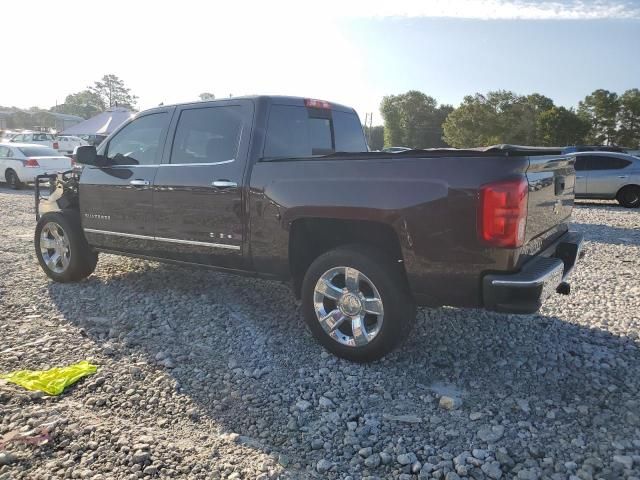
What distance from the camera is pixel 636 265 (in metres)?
6.69

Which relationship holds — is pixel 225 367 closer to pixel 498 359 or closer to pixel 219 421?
pixel 219 421

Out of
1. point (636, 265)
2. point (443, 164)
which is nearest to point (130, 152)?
point (443, 164)

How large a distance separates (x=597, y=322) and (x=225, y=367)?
3.18m

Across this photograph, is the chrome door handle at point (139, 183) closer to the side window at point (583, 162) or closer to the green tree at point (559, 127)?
the side window at point (583, 162)

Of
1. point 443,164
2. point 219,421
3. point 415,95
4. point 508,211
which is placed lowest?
point 219,421

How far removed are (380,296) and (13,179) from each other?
16.3 meters

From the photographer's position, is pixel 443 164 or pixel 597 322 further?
pixel 597 322

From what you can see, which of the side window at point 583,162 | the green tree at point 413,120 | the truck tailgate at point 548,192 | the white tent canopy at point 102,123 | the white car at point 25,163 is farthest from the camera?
the green tree at point 413,120

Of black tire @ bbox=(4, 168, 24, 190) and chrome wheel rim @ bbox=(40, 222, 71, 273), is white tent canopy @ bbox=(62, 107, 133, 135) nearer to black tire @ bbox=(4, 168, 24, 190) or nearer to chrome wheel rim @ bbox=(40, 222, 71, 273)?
black tire @ bbox=(4, 168, 24, 190)

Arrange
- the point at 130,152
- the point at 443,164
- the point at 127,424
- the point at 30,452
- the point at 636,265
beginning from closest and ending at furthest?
the point at 30,452 → the point at 127,424 → the point at 443,164 → the point at 130,152 → the point at 636,265

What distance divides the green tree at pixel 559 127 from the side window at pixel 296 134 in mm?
50934

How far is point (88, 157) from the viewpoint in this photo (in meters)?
5.14

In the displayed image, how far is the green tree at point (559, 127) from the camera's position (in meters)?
50.7

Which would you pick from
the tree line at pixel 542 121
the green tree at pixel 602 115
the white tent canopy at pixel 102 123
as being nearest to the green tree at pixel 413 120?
the tree line at pixel 542 121
